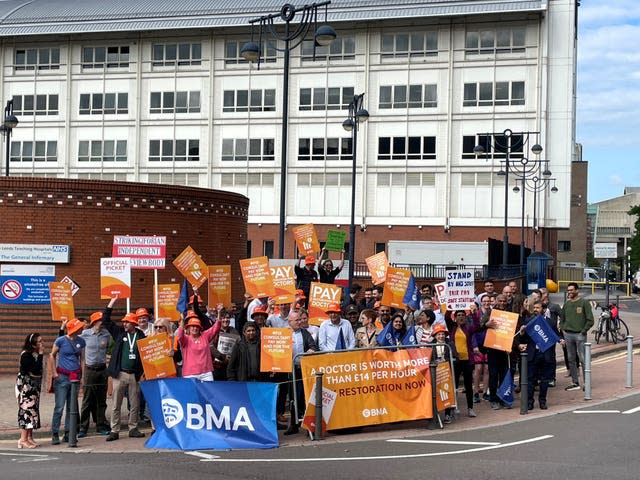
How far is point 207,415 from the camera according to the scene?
11.8 m

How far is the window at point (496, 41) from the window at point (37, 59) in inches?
1026

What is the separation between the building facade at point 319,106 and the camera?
2077 inches

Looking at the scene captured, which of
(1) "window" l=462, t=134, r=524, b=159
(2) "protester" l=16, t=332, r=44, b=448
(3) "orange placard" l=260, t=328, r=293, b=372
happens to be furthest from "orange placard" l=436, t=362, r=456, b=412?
(1) "window" l=462, t=134, r=524, b=159

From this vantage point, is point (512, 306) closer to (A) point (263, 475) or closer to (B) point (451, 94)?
(A) point (263, 475)

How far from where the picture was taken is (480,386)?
16.0 metres

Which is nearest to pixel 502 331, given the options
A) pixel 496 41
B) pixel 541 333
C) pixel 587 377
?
pixel 541 333

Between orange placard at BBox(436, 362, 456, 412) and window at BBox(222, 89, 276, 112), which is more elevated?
window at BBox(222, 89, 276, 112)

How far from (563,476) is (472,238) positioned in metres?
43.9

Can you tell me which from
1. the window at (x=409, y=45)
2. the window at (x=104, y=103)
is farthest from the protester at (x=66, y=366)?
the window at (x=104, y=103)

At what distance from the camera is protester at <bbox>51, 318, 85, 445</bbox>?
486 inches

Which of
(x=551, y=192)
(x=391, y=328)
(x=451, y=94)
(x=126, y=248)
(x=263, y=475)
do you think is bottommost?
(x=263, y=475)

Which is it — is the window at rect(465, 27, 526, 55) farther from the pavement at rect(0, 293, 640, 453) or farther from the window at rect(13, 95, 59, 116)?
the pavement at rect(0, 293, 640, 453)

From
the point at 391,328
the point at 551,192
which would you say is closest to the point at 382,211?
the point at 551,192

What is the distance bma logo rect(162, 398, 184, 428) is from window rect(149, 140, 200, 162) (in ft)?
150
